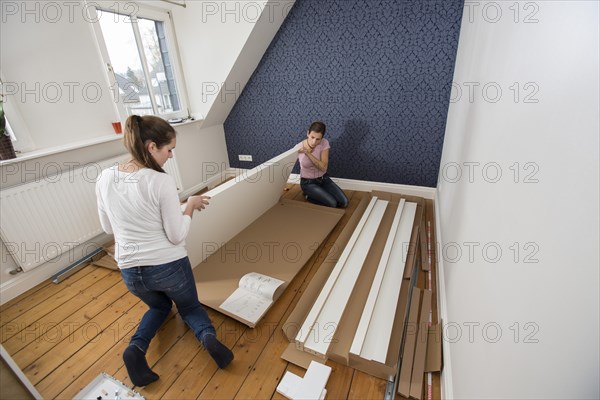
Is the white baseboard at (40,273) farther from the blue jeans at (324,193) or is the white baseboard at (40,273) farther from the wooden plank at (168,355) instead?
the blue jeans at (324,193)

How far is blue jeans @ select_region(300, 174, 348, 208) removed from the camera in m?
3.02

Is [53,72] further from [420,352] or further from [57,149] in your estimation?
[420,352]

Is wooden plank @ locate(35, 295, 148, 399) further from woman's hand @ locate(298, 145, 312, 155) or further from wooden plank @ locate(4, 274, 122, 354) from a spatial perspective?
woman's hand @ locate(298, 145, 312, 155)

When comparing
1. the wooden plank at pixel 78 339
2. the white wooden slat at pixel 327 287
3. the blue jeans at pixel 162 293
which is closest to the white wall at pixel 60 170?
the wooden plank at pixel 78 339

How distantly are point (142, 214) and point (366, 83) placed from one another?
2668mm

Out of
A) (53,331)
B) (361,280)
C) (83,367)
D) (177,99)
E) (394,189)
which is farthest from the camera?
(177,99)

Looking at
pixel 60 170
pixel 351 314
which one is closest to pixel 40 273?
pixel 60 170

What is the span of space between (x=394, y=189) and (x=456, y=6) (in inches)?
72.9

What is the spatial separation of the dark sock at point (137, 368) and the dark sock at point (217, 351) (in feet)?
0.98

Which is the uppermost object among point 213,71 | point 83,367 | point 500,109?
point 213,71

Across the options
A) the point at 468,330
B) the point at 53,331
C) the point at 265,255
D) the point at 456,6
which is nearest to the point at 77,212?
the point at 53,331

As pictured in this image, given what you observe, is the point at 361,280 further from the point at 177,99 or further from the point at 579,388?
the point at 177,99

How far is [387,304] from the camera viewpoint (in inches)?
67.5

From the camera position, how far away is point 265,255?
2264 millimetres
